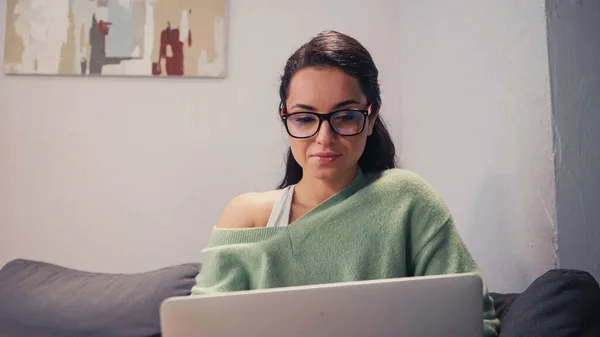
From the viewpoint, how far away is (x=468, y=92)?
129 centimetres

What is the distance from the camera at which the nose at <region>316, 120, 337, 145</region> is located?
0.87 metres

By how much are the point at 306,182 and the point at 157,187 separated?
0.86 meters

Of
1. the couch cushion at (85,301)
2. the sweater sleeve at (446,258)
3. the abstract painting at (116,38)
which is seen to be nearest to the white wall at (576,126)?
the sweater sleeve at (446,258)

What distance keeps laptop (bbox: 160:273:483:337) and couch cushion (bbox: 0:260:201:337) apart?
2.56 feet

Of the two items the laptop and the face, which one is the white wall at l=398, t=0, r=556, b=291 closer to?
the face

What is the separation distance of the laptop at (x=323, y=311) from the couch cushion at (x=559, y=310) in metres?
0.32

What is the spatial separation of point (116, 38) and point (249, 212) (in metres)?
1.04

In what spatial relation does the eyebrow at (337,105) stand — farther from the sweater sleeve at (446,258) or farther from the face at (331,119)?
the sweater sleeve at (446,258)

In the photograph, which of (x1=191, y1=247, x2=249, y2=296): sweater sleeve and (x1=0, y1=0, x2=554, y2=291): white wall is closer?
(x1=191, y1=247, x2=249, y2=296): sweater sleeve

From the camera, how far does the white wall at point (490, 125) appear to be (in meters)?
1.00

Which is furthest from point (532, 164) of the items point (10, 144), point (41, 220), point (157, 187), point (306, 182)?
point (10, 144)

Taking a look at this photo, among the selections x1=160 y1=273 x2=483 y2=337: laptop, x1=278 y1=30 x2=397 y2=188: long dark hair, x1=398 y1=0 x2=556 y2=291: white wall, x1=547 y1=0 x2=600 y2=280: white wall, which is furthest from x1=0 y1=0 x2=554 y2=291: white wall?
x1=160 y1=273 x2=483 y2=337: laptop

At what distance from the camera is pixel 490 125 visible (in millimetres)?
1175

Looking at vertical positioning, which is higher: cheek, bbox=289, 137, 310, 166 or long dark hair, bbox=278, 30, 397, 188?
long dark hair, bbox=278, 30, 397, 188
